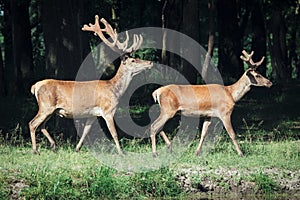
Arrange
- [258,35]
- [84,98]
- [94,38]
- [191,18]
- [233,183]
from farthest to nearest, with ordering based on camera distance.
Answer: [258,35] → [94,38] → [191,18] → [84,98] → [233,183]

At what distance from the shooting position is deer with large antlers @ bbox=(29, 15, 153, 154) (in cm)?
1402

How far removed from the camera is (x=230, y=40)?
26.8m

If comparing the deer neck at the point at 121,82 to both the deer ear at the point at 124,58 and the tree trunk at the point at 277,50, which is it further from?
the tree trunk at the point at 277,50

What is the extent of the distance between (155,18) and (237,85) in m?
17.2

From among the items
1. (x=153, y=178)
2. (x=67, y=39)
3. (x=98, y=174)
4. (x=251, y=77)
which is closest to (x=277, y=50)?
(x=67, y=39)

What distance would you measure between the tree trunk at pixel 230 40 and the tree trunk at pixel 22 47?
5985 mm

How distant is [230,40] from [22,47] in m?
6.40

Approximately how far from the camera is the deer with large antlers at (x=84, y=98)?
14016 millimetres

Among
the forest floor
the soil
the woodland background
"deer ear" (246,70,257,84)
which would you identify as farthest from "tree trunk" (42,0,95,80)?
the soil

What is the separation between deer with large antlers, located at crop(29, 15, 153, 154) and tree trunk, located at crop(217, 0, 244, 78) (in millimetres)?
12307

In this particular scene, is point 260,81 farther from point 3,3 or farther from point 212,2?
point 3,3

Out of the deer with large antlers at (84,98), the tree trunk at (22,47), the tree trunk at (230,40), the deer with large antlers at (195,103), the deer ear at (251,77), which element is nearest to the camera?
the deer with large antlers at (84,98)

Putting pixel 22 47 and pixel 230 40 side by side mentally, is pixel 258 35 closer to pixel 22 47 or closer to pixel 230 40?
pixel 230 40

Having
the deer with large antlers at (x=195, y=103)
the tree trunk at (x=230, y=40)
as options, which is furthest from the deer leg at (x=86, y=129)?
the tree trunk at (x=230, y=40)
